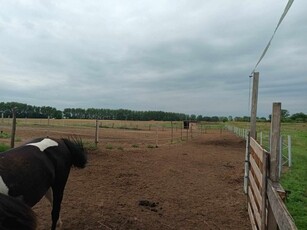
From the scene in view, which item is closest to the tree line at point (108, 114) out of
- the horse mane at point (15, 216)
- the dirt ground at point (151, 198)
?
the dirt ground at point (151, 198)

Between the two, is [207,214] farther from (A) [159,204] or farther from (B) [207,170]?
(B) [207,170]

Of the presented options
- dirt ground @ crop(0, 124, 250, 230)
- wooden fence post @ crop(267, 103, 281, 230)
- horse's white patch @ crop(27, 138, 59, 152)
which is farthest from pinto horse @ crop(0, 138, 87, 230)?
wooden fence post @ crop(267, 103, 281, 230)

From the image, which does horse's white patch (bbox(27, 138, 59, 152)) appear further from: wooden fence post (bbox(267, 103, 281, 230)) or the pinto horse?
wooden fence post (bbox(267, 103, 281, 230))

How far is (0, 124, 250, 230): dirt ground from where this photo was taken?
16.9 feet

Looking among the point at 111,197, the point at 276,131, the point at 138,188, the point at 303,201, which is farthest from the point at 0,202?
the point at 303,201

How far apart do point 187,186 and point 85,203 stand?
109 inches

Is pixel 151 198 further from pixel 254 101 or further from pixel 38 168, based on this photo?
pixel 38 168

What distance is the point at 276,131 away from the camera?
3.15 m

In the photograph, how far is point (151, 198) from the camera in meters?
6.57

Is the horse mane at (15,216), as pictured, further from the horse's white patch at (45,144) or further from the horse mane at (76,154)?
the horse mane at (76,154)

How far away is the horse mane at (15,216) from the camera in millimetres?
1521

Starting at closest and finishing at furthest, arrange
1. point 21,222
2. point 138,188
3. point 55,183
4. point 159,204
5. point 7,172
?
point 21,222, point 7,172, point 55,183, point 159,204, point 138,188

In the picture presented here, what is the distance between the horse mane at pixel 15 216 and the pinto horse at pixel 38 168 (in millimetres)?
836

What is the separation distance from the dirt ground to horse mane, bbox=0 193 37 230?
90.3 inches
